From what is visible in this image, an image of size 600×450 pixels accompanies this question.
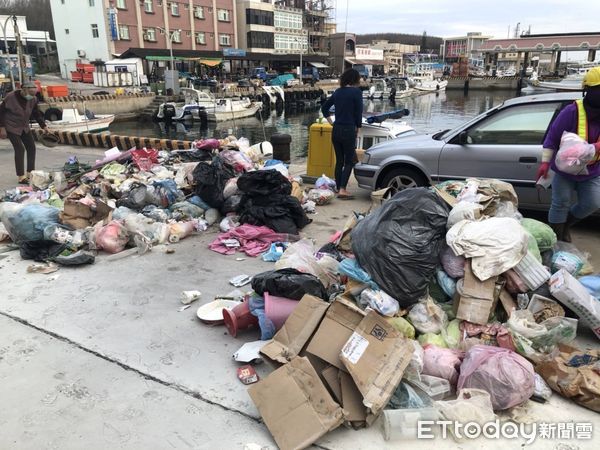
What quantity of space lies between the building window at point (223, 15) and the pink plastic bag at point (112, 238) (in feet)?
200

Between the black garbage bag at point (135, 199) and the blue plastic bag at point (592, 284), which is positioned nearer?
→ the blue plastic bag at point (592, 284)

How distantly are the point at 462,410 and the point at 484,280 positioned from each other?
1.04m

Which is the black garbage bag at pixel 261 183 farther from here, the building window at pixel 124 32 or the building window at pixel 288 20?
the building window at pixel 288 20

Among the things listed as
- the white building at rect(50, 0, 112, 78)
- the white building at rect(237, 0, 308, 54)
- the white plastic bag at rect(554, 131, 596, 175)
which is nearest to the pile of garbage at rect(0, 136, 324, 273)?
the white plastic bag at rect(554, 131, 596, 175)

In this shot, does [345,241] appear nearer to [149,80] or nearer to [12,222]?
[12,222]

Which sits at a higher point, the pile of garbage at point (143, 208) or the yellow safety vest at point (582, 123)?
the yellow safety vest at point (582, 123)

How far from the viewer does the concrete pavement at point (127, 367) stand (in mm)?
2318

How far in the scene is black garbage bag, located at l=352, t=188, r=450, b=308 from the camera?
3107mm

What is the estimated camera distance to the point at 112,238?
480cm

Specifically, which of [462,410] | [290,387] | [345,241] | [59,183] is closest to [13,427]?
[290,387]

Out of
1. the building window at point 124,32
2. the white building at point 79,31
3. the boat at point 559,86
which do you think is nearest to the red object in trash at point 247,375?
the boat at point 559,86

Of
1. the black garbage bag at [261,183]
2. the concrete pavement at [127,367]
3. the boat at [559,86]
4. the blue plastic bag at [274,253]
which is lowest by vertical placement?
the concrete pavement at [127,367]

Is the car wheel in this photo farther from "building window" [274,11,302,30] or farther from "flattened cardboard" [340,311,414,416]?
"building window" [274,11,302,30]

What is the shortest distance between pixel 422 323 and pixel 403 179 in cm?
326
